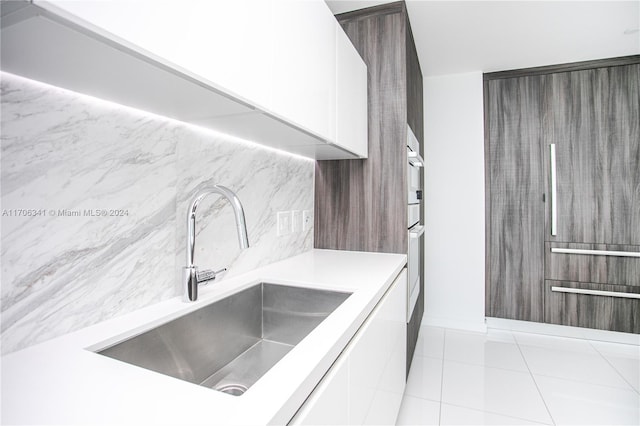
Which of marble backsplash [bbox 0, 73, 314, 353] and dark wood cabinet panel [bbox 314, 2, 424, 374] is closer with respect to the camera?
marble backsplash [bbox 0, 73, 314, 353]

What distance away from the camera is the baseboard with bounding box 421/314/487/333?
3.07 metres

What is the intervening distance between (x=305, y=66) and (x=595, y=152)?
2907 millimetres

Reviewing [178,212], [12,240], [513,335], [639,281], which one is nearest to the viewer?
[12,240]

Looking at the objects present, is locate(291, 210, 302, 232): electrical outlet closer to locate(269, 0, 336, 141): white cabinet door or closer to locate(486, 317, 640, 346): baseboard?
locate(269, 0, 336, 141): white cabinet door

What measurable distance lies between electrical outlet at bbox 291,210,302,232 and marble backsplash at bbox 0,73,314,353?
619mm

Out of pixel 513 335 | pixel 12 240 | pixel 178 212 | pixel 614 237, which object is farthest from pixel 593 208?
pixel 12 240

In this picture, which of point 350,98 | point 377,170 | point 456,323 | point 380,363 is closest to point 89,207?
point 380,363

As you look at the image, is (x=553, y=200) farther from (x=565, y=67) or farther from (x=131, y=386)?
(x=131, y=386)

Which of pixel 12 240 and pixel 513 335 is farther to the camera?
pixel 513 335

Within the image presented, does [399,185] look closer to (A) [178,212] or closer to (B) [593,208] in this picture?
(A) [178,212]

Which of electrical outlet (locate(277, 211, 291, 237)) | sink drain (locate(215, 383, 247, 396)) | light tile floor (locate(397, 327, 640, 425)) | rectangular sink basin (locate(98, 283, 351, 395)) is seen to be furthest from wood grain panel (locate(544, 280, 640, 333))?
sink drain (locate(215, 383, 247, 396))

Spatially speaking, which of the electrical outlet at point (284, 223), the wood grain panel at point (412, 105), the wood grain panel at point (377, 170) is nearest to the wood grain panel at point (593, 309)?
the wood grain panel at point (412, 105)

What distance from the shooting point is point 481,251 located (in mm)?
3078

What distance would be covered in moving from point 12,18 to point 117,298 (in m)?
0.66
